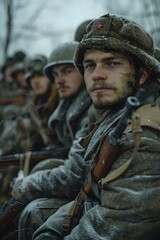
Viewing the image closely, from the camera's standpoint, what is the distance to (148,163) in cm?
249

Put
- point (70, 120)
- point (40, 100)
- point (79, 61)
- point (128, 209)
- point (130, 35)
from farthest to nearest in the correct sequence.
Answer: point (40, 100)
point (70, 120)
point (79, 61)
point (130, 35)
point (128, 209)

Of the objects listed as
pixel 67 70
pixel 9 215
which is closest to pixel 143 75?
pixel 9 215

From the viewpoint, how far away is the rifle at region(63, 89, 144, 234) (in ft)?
7.97

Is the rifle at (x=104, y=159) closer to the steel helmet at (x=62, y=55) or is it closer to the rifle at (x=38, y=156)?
the rifle at (x=38, y=156)

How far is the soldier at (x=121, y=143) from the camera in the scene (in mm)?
2451

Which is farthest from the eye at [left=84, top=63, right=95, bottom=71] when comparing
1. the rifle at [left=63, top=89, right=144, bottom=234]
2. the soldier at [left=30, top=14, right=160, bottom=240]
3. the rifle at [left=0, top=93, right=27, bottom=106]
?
the rifle at [left=0, top=93, right=27, bottom=106]

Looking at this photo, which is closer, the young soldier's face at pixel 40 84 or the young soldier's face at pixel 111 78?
the young soldier's face at pixel 111 78

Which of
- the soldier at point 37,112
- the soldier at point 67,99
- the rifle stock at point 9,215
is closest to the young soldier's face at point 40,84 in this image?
the soldier at point 37,112

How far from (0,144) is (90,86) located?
15.8ft

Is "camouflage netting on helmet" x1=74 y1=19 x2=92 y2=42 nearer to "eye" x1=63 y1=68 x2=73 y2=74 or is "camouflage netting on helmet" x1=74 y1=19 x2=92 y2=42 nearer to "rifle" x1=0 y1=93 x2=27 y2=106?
"eye" x1=63 y1=68 x2=73 y2=74

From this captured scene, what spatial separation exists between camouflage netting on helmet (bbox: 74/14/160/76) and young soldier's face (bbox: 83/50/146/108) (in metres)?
0.07

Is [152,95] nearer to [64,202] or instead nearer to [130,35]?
[130,35]

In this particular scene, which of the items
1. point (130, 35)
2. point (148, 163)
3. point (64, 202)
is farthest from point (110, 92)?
point (64, 202)

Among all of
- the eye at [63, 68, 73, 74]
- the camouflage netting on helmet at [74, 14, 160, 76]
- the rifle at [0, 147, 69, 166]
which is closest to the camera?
the camouflage netting on helmet at [74, 14, 160, 76]
